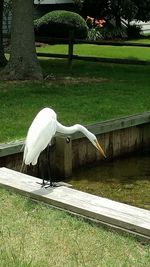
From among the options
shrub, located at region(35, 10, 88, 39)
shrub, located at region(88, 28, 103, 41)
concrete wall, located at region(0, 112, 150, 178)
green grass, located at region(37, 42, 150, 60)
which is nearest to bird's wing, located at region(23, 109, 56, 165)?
concrete wall, located at region(0, 112, 150, 178)

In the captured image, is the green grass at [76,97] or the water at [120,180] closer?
the water at [120,180]

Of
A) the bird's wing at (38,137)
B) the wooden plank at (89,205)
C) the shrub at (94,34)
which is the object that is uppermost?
the bird's wing at (38,137)

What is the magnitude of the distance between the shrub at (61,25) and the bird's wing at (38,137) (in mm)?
21567

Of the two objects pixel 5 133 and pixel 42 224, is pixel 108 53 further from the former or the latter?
pixel 42 224

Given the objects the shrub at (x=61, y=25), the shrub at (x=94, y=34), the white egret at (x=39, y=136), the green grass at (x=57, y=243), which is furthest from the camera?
the shrub at (x=94, y=34)

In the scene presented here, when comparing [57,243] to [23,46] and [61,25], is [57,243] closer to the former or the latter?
[23,46]

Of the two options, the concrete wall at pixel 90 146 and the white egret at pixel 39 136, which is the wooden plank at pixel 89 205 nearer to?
the white egret at pixel 39 136

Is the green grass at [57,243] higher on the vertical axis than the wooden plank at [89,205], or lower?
lower

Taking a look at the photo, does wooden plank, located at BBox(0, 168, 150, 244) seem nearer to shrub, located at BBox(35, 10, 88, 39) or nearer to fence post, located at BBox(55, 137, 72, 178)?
fence post, located at BBox(55, 137, 72, 178)

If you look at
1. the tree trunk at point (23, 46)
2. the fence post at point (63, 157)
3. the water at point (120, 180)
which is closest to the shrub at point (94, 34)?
the tree trunk at point (23, 46)

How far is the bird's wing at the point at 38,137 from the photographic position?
6172mm

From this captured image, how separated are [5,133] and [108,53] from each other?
14010 millimetres

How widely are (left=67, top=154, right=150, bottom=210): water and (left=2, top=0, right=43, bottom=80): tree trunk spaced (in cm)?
520

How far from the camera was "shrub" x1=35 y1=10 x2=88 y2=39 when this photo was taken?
91.0 ft
